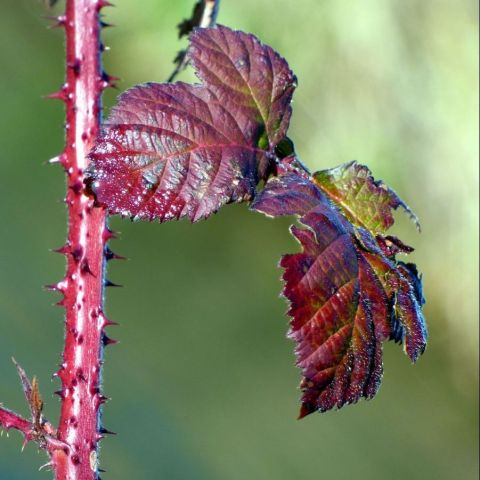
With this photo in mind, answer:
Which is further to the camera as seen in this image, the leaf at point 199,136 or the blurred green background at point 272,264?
the blurred green background at point 272,264

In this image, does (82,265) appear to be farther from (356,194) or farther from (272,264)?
(272,264)

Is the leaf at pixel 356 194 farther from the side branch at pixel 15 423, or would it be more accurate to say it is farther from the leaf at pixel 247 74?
the side branch at pixel 15 423

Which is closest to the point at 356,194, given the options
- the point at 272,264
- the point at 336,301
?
the point at 336,301

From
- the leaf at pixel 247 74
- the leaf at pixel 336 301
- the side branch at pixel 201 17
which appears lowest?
the leaf at pixel 336 301

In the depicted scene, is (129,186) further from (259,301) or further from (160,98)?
(259,301)

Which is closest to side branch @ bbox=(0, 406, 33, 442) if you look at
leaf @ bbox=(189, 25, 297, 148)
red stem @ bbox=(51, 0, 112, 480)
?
red stem @ bbox=(51, 0, 112, 480)

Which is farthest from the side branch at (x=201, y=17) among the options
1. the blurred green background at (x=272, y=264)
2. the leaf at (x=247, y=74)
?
the blurred green background at (x=272, y=264)
